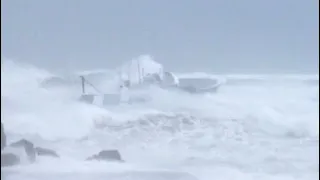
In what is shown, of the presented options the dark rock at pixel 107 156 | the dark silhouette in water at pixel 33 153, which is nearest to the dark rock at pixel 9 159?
the dark silhouette in water at pixel 33 153

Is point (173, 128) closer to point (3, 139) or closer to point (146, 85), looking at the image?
point (146, 85)

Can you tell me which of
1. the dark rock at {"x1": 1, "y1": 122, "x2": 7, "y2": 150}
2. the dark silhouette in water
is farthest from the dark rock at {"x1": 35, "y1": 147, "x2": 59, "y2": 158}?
the dark rock at {"x1": 1, "y1": 122, "x2": 7, "y2": 150}

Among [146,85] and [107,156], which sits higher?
[146,85]

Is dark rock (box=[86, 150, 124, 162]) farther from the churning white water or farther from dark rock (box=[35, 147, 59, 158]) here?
dark rock (box=[35, 147, 59, 158])

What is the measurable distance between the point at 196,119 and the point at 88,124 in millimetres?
383

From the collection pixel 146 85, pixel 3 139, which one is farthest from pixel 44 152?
pixel 146 85

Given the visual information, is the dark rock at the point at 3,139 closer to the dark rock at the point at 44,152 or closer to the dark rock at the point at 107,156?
the dark rock at the point at 44,152

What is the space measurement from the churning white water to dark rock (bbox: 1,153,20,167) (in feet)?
0.07

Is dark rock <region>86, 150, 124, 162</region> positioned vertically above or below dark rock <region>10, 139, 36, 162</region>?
below

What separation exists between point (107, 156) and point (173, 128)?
252mm

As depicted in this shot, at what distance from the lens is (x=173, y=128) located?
6.10 feet

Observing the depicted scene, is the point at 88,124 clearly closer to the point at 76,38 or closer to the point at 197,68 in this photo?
the point at 76,38

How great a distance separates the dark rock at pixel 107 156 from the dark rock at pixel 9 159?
0.81ft

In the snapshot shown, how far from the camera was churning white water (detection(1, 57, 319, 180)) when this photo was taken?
1.84 metres
